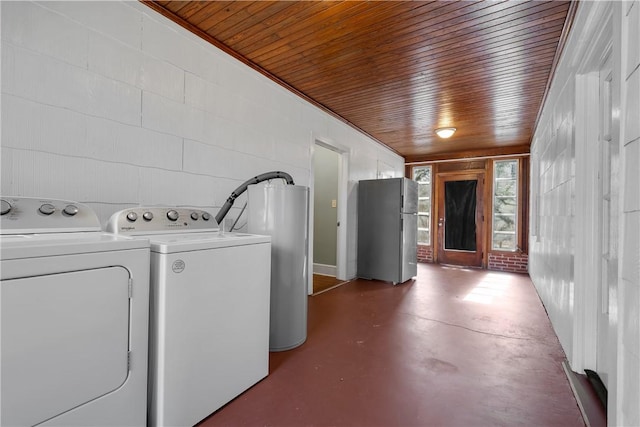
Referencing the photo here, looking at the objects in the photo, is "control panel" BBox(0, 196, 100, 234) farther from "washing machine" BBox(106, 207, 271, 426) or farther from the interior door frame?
the interior door frame

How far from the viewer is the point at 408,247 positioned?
4.64 m

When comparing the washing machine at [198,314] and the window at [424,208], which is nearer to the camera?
the washing machine at [198,314]

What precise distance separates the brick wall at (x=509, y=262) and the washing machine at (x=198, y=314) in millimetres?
5623

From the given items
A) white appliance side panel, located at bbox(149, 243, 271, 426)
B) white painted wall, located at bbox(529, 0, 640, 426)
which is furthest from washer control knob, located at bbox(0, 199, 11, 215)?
white painted wall, located at bbox(529, 0, 640, 426)

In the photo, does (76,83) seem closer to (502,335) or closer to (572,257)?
(572,257)

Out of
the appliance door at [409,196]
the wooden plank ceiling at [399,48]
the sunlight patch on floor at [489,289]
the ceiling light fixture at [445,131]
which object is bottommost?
the sunlight patch on floor at [489,289]

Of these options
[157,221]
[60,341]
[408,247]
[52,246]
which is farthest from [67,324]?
[408,247]

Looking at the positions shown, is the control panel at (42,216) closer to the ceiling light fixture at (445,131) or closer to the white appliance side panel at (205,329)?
the white appliance side panel at (205,329)

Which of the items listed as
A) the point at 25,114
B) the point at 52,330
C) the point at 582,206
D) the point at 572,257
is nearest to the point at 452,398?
the point at 572,257

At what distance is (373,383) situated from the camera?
6.13ft

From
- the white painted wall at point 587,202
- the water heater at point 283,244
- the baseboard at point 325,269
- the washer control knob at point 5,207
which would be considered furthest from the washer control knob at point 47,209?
the baseboard at point 325,269

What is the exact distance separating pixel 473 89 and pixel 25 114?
3.82m

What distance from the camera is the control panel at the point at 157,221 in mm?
1579

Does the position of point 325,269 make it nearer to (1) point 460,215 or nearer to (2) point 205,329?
(1) point 460,215
